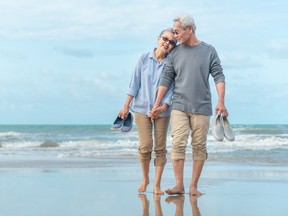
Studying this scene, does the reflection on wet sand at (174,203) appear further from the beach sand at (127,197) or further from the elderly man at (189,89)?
the elderly man at (189,89)

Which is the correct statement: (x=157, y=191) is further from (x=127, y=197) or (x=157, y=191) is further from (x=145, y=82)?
(x=145, y=82)

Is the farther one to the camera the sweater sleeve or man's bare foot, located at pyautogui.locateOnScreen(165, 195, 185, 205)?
the sweater sleeve

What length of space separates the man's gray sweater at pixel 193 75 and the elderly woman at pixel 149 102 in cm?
14

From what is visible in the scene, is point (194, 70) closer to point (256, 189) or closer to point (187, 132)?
point (187, 132)

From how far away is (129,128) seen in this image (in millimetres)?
6477

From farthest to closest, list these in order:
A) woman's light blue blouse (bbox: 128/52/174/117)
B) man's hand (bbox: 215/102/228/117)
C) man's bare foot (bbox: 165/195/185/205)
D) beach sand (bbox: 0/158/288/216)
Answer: woman's light blue blouse (bbox: 128/52/174/117) → man's hand (bbox: 215/102/228/117) → man's bare foot (bbox: 165/195/185/205) → beach sand (bbox: 0/158/288/216)

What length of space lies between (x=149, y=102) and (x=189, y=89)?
1.41ft

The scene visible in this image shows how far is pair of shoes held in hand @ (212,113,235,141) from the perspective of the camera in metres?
6.11

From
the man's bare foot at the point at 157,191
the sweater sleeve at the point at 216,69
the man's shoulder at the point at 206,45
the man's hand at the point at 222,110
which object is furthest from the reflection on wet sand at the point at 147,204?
the man's shoulder at the point at 206,45

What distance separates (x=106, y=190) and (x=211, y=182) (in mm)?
1519

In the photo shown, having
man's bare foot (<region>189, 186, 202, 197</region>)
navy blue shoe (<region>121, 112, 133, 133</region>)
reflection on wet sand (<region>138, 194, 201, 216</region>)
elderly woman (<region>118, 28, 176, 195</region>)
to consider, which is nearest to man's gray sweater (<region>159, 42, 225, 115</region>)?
elderly woman (<region>118, 28, 176, 195</region>)

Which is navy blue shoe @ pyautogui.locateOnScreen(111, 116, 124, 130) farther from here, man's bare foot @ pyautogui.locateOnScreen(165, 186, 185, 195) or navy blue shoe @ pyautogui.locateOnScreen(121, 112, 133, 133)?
man's bare foot @ pyautogui.locateOnScreen(165, 186, 185, 195)

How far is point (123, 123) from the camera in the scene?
6535 millimetres

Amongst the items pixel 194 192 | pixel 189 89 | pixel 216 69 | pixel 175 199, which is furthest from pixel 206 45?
pixel 175 199
